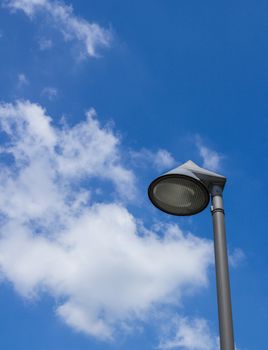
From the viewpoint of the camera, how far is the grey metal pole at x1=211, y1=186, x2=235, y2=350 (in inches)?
217

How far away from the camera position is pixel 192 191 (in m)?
7.08

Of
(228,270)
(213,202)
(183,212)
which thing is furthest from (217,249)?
(183,212)

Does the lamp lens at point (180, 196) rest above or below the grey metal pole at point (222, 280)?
above

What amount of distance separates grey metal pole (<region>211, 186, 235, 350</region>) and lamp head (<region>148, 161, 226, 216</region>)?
1.05ft

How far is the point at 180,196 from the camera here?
23.7 ft

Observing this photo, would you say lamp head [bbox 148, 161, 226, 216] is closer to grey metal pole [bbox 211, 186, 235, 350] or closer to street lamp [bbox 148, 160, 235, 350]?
street lamp [bbox 148, 160, 235, 350]

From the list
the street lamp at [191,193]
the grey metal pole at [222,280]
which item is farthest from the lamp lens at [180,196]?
the grey metal pole at [222,280]

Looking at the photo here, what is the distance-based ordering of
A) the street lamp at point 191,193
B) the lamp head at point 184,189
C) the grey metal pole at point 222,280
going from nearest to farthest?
the grey metal pole at point 222,280, the street lamp at point 191,193, the lamp head at point 184,189

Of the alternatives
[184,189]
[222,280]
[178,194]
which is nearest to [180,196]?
[178,194]

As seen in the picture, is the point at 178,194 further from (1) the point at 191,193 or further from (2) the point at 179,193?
(1) the point at 191,193

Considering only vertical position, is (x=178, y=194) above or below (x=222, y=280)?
above

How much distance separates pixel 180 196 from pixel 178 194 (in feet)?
0.13

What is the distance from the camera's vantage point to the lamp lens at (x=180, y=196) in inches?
277

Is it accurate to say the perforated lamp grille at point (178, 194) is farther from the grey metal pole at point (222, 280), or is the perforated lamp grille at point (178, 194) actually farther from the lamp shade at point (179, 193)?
the grey metal pole at point (222, 280)
